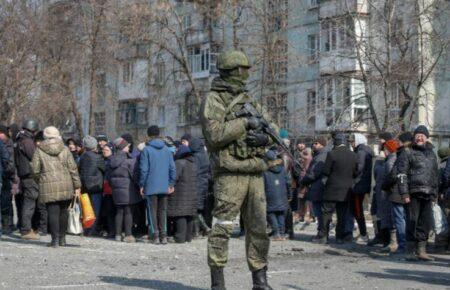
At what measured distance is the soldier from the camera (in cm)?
880

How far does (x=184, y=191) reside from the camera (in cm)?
1567

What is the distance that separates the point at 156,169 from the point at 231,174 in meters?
6.36

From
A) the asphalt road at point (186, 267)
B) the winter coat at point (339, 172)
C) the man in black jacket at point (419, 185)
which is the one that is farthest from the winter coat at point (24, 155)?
the man in black jacket at point (419, 185)

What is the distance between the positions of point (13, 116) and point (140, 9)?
754 cm

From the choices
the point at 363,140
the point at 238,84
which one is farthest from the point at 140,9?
the point at 238,84

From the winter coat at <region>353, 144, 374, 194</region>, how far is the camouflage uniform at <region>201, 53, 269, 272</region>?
679cm

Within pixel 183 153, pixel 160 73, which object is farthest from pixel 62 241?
pixel 160 73

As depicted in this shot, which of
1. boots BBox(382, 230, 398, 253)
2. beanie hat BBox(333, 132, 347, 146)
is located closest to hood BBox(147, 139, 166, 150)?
beanie hat BBox(333, 132, 347, 146)

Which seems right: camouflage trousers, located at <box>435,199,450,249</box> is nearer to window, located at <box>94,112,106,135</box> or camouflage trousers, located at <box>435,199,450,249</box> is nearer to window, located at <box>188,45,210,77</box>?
window, located at <box>188,45,210,77</box>

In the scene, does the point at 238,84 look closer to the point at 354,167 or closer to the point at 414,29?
the point at 354,167

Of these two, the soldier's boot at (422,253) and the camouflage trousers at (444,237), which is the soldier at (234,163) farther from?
the camouflage trousers at (444,237)

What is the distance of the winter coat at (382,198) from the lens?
14.4 metres

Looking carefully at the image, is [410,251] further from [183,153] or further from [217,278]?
[217,278]

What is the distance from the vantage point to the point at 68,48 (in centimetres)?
4409
